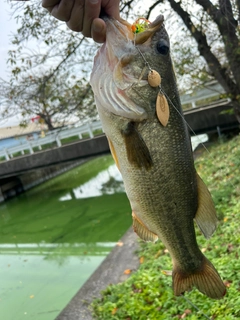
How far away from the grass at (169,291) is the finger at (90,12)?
145cm

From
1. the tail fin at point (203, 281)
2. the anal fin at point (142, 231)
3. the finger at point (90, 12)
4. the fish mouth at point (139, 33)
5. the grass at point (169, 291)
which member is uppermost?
the finger at point (90, 12)

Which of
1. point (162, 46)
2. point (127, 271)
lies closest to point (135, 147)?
point (162, 46)

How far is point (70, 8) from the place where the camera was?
4.71 feet

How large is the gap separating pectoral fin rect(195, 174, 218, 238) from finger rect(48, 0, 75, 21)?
3.38 ft

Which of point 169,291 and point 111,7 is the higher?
point 111,7

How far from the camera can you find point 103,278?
4.70m

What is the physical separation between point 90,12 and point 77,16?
6cm

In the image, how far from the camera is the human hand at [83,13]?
4.66ft

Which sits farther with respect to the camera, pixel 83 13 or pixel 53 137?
pixel 53 137

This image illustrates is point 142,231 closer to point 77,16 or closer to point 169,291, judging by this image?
point 77,16

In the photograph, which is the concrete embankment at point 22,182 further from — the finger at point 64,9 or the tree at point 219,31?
the finger at point 64,9

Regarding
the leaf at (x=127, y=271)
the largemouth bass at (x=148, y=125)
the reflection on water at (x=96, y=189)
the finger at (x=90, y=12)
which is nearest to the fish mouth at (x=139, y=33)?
the largemouth bass at (x=148, y=125)

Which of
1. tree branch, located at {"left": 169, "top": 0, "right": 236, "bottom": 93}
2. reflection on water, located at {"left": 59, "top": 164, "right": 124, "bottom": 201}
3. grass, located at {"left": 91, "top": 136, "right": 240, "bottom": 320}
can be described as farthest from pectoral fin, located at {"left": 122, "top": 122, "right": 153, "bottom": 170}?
reflection on water, located at {"left": 59, "top": 164, "right": 124, "bottom": 201}

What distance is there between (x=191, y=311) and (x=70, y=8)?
286cm
